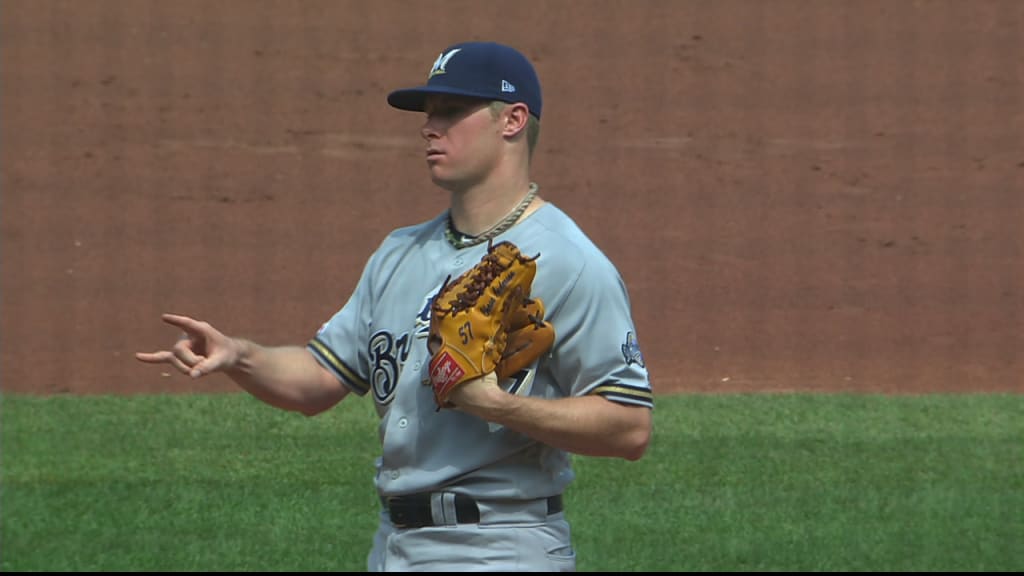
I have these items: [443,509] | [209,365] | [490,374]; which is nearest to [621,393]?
[490,374]

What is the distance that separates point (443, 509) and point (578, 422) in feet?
1.03

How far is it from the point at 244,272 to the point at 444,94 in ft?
32.2

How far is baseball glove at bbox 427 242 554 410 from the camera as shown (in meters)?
2.62

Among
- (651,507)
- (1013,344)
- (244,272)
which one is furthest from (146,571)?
(1013,344)

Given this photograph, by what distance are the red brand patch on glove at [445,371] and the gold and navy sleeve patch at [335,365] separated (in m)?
0.50

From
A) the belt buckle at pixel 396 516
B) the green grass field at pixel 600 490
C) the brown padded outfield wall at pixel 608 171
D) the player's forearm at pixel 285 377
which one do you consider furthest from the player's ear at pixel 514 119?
the brown padded outfield wall at pixel 608 171

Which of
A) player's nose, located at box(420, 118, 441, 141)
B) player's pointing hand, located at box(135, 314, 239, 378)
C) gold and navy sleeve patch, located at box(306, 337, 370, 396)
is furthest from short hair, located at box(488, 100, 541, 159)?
player's pointing hand, located at box(135, 314, 239, 378)

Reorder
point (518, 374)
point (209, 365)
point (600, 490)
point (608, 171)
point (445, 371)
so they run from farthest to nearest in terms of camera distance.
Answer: point (608, 171) < point (600, 490) < point (209, 365) < point (518, 374) < point (445, 371)

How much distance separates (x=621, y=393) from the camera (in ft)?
9.20

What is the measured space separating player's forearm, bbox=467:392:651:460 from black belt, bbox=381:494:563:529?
6.8 inches

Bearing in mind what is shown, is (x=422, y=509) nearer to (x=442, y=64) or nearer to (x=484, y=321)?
(x=484, y=321)

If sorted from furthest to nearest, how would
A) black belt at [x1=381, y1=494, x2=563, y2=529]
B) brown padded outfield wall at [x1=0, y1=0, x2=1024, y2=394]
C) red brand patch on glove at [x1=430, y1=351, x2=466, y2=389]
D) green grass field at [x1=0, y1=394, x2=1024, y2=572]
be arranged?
brown padded outfield wall at [x1=0, y1=0, x2=1024, y2=394], green grass field at [x1=0, y1=394, x2=1024, y2=572], black belt at [x1=381, y1=494, x2=563, y2=529], red brand patch on glove at [x1=430, y1=351, x2=466, y2=389]

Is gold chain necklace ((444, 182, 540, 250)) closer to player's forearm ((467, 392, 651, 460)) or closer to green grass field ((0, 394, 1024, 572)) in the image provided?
player's forearm ((467, 392, 651, 460))

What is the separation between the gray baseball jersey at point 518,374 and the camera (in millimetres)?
2793
